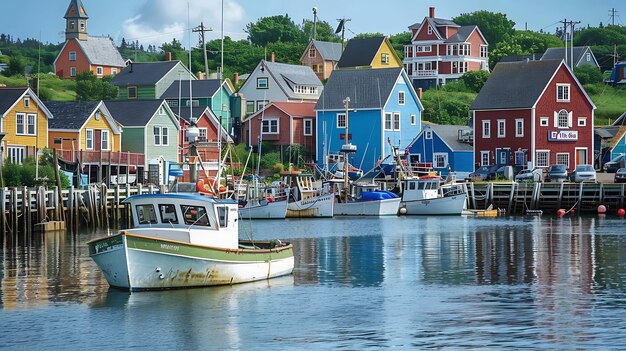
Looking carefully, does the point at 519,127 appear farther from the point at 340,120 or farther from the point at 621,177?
the point at 340,120

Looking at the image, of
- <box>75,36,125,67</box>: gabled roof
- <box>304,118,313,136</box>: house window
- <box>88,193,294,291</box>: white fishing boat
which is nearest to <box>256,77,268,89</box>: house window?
<box>304,118,313,136</box>: house window

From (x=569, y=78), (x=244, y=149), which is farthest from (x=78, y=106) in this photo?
(x=569, y=78)

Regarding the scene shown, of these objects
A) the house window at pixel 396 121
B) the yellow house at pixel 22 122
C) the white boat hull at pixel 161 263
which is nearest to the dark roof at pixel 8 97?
the yellow house at pixel 22 122

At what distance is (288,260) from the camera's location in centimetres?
4294

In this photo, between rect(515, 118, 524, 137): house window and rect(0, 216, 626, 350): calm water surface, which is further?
rect(515, 118, 524, 137): house window

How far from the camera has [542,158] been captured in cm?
9581

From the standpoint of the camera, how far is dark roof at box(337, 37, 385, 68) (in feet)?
432

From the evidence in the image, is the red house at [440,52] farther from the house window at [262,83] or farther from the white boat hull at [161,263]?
the white boat hull at [161,263]

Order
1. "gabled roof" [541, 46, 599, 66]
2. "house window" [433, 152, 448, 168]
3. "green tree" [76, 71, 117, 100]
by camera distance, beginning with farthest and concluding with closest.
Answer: "gabled roof" [541, 46, 599, 66] < "green tree" [76, 71, 117, 100] < "house window" [433, 152, 448, 168]

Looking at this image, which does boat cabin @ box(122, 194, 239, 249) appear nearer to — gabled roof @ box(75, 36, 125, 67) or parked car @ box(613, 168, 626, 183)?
parked car @ box(613, 168, 626, 183)

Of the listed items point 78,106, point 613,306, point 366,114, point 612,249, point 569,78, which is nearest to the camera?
point 613,306

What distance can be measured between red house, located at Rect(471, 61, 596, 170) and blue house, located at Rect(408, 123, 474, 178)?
1363mm

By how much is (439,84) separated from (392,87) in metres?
40.0

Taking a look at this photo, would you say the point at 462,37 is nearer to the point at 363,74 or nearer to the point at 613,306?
the point at 363,74
